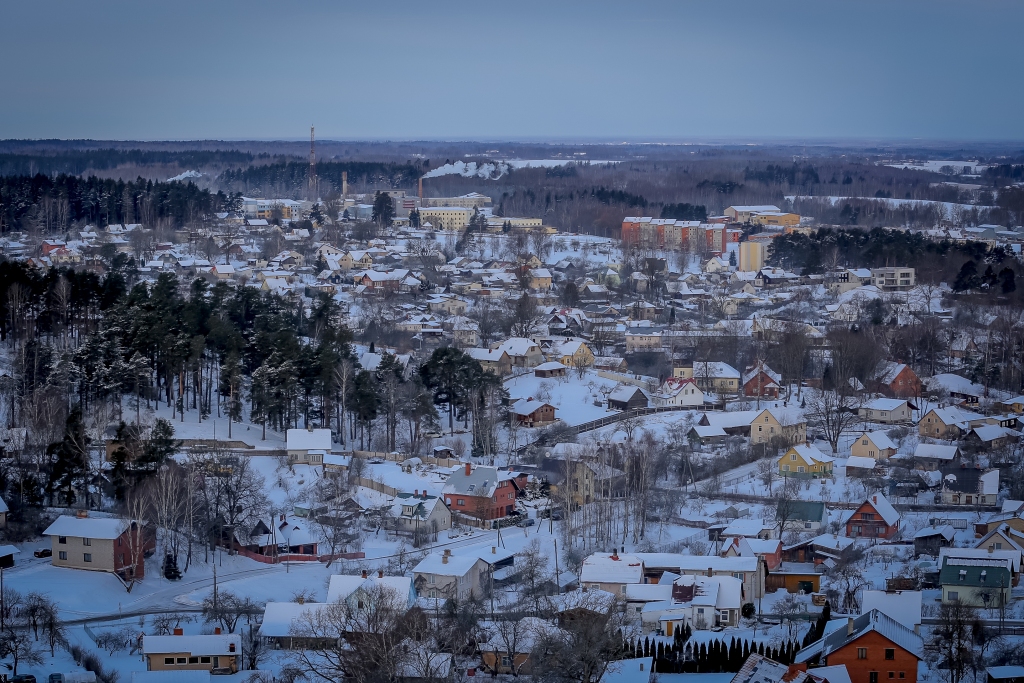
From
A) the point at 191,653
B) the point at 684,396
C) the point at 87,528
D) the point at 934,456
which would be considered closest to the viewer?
the point at 191,653

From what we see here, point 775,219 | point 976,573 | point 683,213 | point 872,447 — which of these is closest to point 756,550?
point 976,573

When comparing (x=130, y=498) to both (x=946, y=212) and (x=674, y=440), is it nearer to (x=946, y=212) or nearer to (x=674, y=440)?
(x=674, y=440)

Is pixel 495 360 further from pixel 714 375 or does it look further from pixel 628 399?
pixel 714 375

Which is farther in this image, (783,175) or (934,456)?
(783,175)

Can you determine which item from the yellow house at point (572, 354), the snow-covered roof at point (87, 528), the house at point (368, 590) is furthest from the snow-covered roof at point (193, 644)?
the yellow house at point (572, 354)

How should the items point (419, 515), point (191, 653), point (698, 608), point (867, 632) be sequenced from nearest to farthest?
point (867, 632)
point (191, 653)
point (698, 608)
point (419, 515)

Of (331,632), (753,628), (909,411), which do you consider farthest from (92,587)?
(909,411)

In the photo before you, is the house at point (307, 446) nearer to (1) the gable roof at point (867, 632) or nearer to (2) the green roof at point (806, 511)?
(2) the green roof at point (806, 511)

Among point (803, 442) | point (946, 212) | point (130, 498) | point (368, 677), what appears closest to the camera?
point (368, 677)
